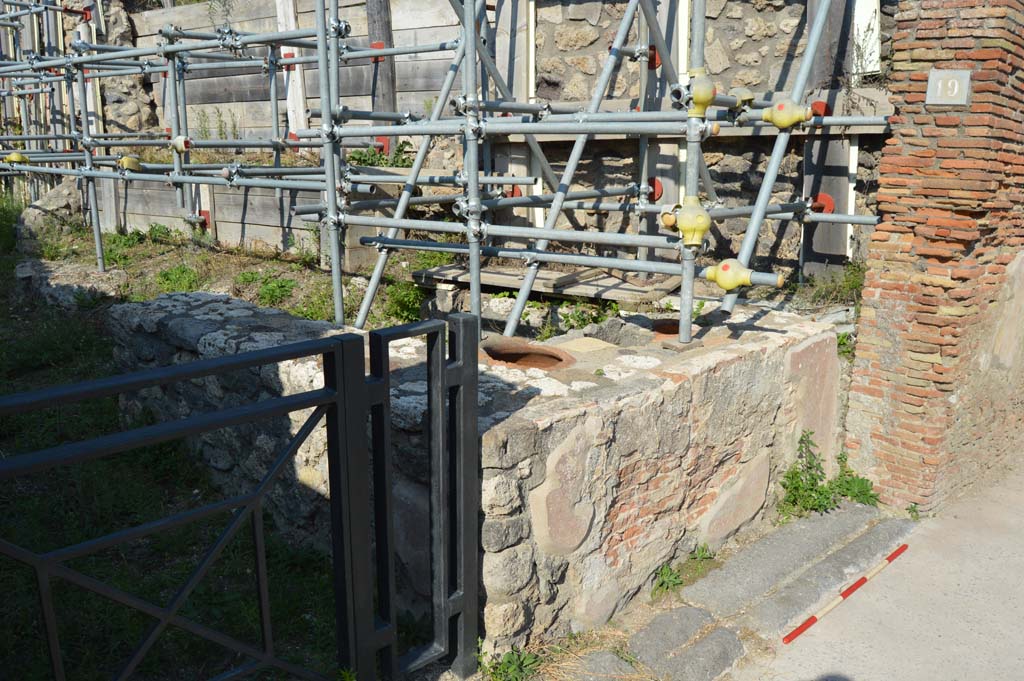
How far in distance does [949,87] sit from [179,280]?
5.76 metres

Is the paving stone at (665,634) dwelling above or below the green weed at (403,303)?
below

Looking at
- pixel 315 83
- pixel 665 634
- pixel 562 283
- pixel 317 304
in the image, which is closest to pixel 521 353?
pixel 665 634

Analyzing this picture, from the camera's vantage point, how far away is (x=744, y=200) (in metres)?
5.91

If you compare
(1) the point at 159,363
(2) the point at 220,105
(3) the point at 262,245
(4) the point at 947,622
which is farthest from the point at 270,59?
(4) the point at 947,622

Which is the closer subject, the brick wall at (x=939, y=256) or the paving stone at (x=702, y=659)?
the paving stone at (x=702, y=659)

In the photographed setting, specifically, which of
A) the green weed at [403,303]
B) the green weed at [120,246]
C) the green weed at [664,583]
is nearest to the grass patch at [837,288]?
the green weed at [664,583]

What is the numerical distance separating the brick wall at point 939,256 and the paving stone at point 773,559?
1.52 ft

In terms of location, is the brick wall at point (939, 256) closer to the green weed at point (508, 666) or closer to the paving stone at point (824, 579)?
the paving stone at point (824, 579)

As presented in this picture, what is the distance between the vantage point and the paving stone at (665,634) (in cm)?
314

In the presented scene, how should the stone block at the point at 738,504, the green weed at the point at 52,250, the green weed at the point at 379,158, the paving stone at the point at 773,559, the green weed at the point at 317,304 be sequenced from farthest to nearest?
1. the green weed at the point at 52,250
2. the green weed at the point at 379,158
3. the green weed at the point at 317,304
4. the stone block at the point at 738,504
5. the paving stone at the point at 773,559

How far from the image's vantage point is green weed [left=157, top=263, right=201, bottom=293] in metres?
7.00

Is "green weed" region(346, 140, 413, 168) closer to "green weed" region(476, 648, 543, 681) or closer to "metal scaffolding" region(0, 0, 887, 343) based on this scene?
"metal scaffolding" region(0, 0, 887, 343)

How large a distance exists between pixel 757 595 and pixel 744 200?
125 inches

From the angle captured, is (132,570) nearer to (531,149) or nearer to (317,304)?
(317,304)
